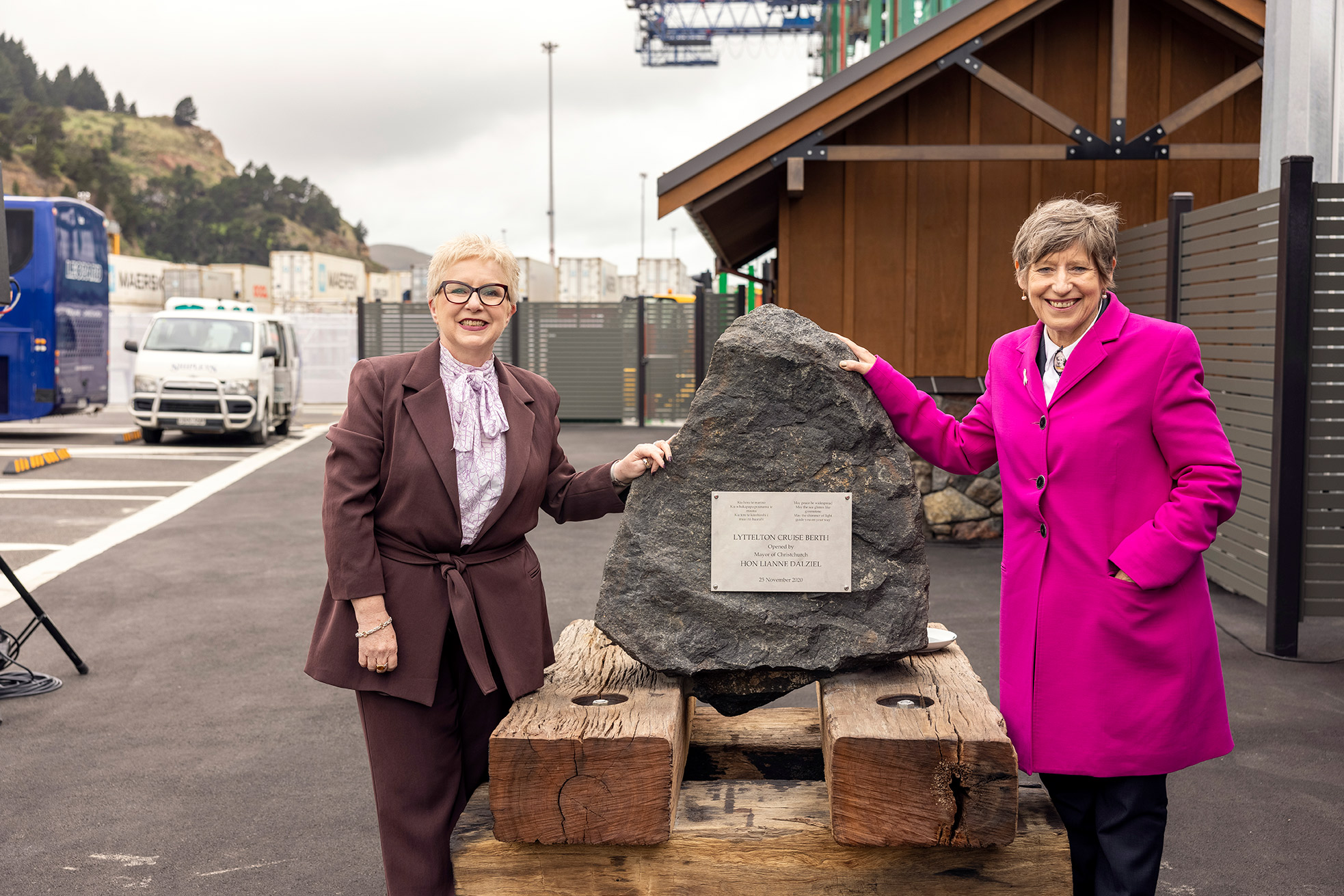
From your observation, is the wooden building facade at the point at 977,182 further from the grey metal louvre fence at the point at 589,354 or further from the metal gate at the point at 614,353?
the grey metal louvre fence at the point at 589,354

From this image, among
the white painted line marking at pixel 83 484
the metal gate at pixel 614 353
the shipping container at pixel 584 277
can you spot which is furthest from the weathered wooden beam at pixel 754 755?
the shipping container at pixel 584 277

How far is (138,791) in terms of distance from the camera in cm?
404

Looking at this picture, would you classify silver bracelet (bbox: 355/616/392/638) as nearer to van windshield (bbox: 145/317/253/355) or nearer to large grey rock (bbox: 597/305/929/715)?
large grey rock (bbox: 597/305/929/715)

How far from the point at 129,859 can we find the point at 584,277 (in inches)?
1212

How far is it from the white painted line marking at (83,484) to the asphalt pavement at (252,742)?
3.26m

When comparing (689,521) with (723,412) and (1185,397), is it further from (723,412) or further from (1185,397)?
(1185,397)

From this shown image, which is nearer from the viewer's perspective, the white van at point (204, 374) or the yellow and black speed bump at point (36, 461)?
the yellow and black speed bump at point (36, 461)

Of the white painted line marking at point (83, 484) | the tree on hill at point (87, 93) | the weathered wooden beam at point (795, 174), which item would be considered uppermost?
the tree on hill at point (87, 93)

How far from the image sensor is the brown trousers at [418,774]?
8.36ft

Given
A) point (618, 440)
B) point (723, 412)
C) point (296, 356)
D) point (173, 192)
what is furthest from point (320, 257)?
point (173, 192)

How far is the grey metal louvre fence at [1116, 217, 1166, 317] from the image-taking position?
757 centimetres

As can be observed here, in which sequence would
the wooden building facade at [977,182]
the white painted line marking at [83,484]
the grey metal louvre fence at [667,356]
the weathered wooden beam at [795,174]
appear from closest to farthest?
the weathered wooden beam at [795,174], the wooden building facade at [977,182], the white painted line marking at [83,484], the grey metal louvre fence at [667,356]

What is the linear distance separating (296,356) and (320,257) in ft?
82.1

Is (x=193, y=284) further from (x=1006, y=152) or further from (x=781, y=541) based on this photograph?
(x=781, y=541)
